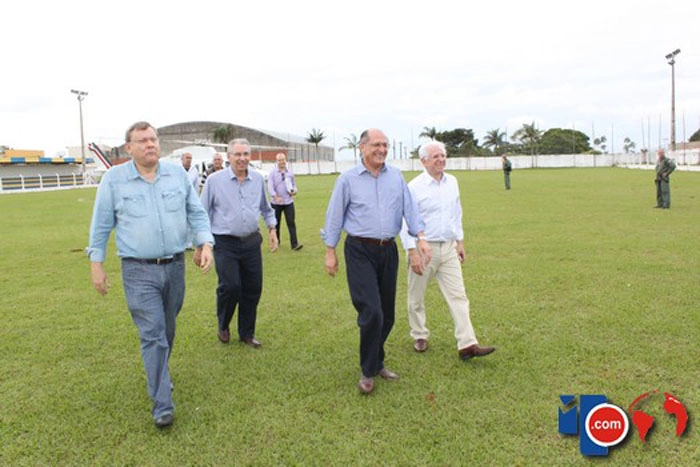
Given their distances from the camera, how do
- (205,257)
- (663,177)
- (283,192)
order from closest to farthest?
(205,257)
(283,192)
(663,177)

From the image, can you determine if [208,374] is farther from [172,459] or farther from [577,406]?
[577,406]

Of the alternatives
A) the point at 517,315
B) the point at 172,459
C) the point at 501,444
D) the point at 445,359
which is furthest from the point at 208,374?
the point at 517,315

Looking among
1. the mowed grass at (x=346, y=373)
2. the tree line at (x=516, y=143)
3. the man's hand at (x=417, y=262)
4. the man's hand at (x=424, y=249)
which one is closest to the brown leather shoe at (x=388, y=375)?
the mowed grass at (x=346, y=373)

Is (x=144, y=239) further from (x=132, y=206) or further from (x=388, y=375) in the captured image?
(x=388, y=375)

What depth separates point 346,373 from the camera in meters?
4.41

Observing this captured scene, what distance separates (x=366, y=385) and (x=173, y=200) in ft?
6.41

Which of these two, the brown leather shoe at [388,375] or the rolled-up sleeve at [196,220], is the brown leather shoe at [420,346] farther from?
the rolled-up sleeve at [196,220]

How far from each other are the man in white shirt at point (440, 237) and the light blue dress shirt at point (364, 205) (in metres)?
0.46

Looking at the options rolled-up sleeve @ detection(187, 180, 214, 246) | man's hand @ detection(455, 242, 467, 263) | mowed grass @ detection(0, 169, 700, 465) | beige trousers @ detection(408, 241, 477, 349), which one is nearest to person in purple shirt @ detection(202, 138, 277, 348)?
mowed grass @ detection(0, 169, 700, 465)

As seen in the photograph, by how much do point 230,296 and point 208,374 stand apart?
84 cm

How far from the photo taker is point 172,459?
324 centimetres

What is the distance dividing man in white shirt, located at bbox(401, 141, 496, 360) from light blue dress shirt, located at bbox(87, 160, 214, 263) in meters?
1.93

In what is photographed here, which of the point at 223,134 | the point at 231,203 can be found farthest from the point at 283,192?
the point at 223,134

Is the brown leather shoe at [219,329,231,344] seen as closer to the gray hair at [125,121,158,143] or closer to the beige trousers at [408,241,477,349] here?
the beige trousers at [408,241,477,349]
